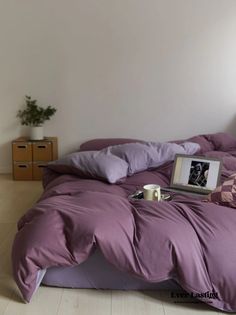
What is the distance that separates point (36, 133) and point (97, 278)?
8.70 feet

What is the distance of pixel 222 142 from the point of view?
4039 millimetres

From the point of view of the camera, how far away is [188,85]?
445 cm

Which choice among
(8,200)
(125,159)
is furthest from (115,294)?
(8,200)

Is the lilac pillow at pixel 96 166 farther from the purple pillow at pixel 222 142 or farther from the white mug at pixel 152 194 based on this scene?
the purple pillow at pixel 222 142

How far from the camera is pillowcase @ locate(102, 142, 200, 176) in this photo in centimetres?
300

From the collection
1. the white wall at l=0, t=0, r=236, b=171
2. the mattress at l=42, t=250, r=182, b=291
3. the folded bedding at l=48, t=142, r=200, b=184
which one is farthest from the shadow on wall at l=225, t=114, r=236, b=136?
the mattress at l=42, t=250, r=182, b=291

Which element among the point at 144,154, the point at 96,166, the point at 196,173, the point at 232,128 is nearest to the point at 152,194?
the point at 196,173

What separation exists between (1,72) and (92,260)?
3080mm

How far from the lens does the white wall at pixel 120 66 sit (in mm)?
4285

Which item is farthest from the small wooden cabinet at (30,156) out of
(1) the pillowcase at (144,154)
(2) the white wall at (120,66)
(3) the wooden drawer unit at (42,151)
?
(1) the pillowcase at (144,154)

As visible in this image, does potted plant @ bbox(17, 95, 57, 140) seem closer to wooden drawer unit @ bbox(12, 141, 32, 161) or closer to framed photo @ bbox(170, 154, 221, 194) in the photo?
wooden drawer unit @ bbox(12, 141, 32, 161)

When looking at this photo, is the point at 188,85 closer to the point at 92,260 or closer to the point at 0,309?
the point at 92,260

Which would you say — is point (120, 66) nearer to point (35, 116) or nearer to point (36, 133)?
point (35, 116)

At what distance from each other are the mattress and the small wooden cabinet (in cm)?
244
